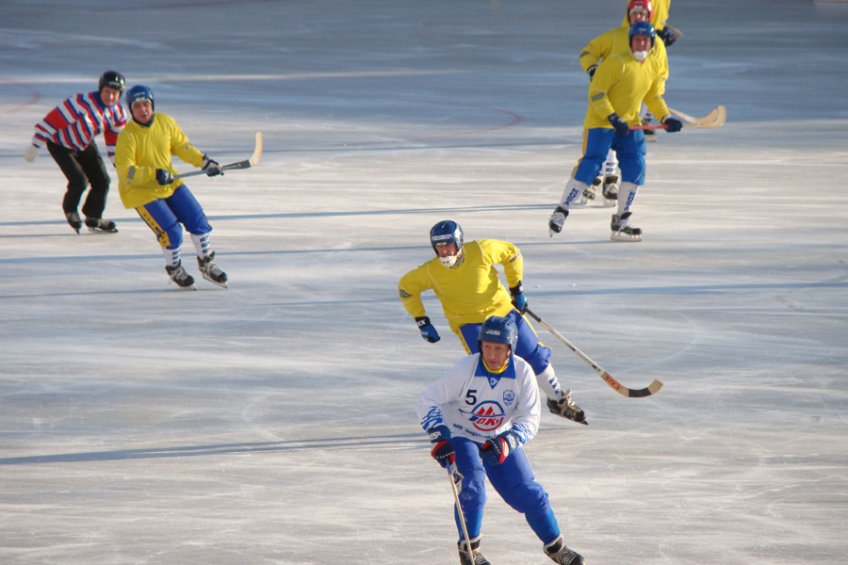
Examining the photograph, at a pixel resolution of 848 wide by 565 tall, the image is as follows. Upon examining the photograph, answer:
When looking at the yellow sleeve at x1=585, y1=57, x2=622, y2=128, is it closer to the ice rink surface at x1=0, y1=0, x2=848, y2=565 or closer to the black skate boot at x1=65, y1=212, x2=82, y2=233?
the ice rink surface at x1=0, y1=0, x2=848, y2=565

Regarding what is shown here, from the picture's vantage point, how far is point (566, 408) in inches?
346

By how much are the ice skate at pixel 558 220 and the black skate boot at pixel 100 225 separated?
407 centimetres

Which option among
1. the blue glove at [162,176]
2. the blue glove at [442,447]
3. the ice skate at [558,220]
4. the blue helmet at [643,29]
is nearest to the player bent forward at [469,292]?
the blue glove at [442,447]

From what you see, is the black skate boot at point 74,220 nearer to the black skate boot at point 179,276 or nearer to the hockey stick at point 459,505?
the black skate boot at point 179,276

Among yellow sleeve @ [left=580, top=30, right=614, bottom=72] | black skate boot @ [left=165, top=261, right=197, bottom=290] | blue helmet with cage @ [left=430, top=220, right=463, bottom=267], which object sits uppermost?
blue helmet with cage @ [left=430, top=220, right=463, bottom=267]

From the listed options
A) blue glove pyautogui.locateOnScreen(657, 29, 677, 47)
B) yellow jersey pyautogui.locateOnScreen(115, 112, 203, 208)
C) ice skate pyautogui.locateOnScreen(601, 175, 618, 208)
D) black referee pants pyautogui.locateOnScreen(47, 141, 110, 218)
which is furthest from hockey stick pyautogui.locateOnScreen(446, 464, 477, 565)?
blue glove pyautogui.locateOnScreen(657, 29, 677, 47)

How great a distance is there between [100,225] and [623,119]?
490 cm

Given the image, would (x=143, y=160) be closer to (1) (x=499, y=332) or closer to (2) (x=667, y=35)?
(1) (x=499, y=332)

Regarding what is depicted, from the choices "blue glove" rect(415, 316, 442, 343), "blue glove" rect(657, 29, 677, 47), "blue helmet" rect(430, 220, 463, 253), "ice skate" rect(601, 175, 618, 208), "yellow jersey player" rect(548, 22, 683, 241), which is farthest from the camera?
"blue glove" rect(657, 29, 677, 47)

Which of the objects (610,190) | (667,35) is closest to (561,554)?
(610,190)

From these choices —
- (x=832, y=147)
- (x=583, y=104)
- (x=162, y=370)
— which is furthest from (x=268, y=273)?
(x=583, y=104)

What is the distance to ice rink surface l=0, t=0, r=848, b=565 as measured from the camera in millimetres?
7406

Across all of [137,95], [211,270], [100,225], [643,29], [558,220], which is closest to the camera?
[137,95]

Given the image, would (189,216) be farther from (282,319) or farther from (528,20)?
(528,20)
